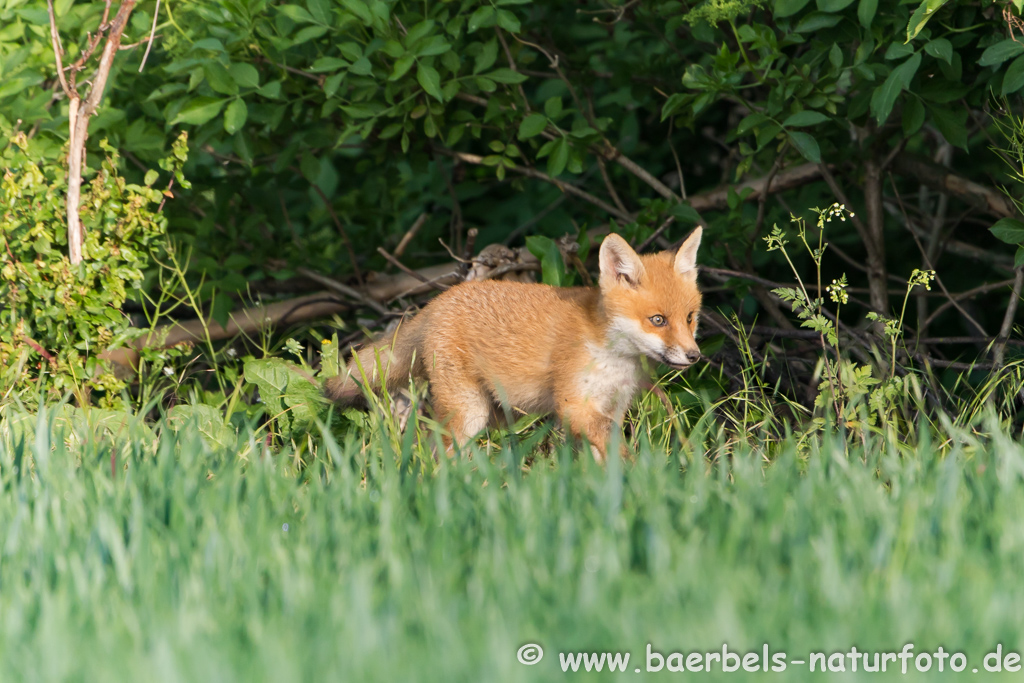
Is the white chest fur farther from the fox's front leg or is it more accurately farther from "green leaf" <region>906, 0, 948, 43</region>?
"green leaf" <region>906, 0, 948, 43</region>

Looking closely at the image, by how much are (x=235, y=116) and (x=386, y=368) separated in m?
1.32

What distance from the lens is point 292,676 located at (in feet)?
6.28

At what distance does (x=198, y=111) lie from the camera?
4.45 m

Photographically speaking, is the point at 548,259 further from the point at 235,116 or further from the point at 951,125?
the point at 951,125

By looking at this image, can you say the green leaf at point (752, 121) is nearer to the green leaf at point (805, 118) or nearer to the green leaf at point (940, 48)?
the green leaf at point (805, 118)

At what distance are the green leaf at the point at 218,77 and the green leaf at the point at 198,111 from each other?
0.27 feet

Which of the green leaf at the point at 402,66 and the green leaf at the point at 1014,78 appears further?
the green leaf at the point at 402,66

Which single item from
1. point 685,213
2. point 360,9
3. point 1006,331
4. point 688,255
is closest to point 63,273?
point 360,9

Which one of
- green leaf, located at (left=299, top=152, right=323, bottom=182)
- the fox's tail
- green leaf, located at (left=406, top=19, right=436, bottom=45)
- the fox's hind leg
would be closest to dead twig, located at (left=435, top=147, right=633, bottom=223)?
green leaf, located at (left=299, top=152, right=323, bottom=182)

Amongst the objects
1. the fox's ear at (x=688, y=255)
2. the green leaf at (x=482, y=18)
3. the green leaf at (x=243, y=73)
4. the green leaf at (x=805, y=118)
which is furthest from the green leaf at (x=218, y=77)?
the green leaf at (x=805, y=118)

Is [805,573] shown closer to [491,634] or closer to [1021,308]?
[491,634]

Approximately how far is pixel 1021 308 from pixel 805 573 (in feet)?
14.2

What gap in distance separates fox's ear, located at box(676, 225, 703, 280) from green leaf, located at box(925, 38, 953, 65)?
1117 millimetres

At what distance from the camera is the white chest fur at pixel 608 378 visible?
392cm
